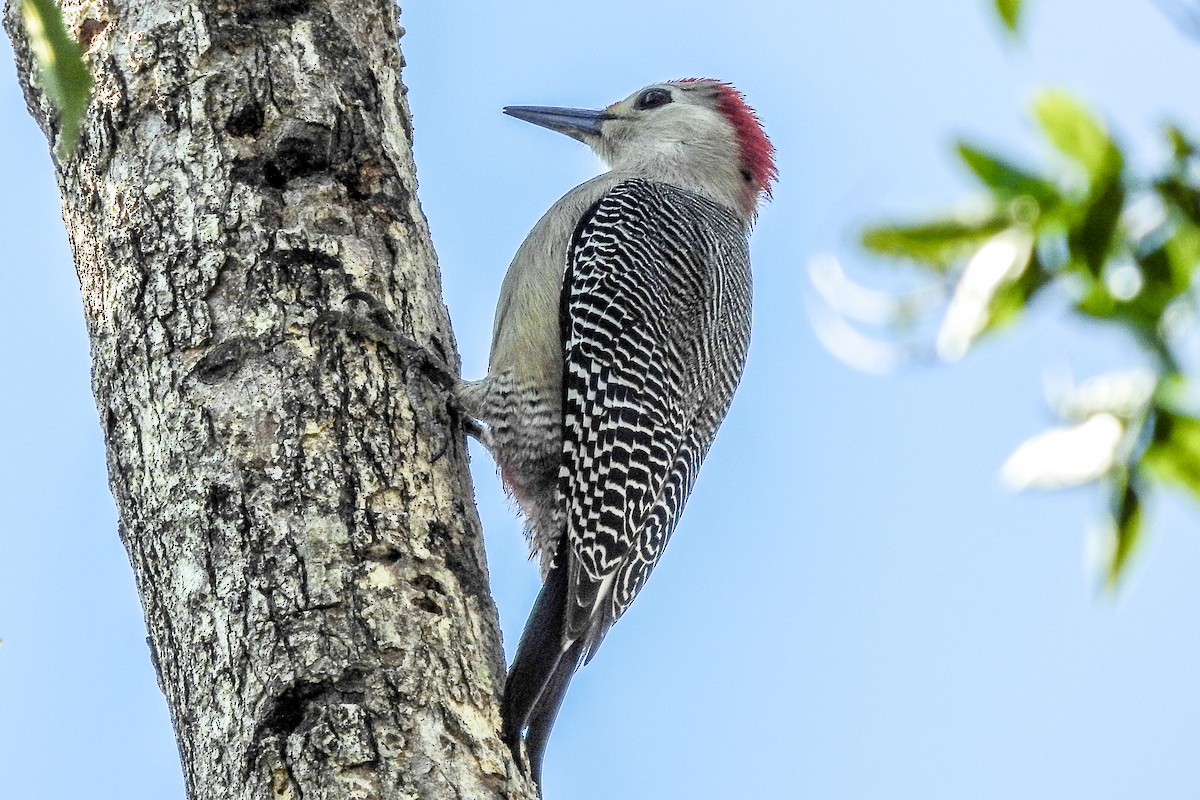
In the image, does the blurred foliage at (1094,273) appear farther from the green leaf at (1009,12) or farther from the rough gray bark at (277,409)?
the rough gray bark at (277,409)

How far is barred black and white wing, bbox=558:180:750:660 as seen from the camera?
3.76m

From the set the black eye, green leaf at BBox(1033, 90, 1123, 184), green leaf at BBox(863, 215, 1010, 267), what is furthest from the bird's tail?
the black eye

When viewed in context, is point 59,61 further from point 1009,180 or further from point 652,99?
point 652,99

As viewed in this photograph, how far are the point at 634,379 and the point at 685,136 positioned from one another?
188 cm

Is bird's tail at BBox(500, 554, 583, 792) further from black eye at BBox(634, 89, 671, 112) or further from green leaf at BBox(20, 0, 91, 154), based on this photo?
black eye at BBox(634, 89, 671, 112)

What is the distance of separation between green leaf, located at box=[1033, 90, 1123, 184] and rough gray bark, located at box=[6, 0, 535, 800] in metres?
1.86

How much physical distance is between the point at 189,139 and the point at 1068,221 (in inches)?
104

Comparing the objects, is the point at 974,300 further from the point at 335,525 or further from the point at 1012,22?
the point at 335,525

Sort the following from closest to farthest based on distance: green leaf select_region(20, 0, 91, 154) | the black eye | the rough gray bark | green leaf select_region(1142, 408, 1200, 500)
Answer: green leaf select_region(20, 0, 91, 154) → green leaf select_region(1142, 408, 1200, 500) → the rough gray bark → the black eye

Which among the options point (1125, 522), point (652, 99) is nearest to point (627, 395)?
point (652, 99)

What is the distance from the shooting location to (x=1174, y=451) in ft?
3.83

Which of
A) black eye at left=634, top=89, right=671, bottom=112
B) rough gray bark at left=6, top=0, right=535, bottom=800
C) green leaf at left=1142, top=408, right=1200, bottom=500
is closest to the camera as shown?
green leaf at left=1142, top=408, right=1200, bottom=500

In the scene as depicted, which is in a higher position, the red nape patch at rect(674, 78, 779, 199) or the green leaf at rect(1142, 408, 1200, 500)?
the green leaf at rect(1142, 408, 1200, 500)

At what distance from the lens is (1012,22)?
1.19m
